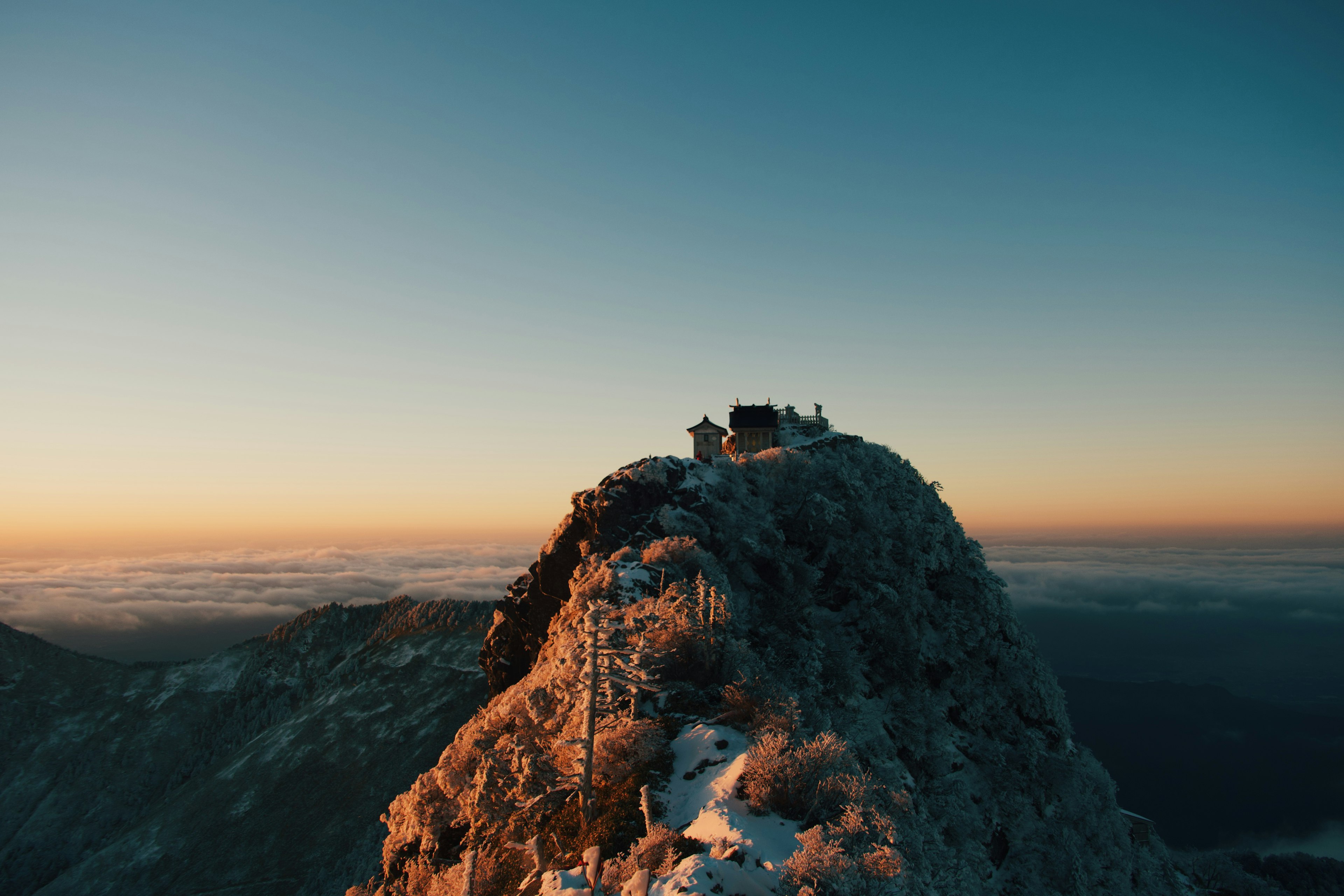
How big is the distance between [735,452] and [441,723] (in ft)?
486

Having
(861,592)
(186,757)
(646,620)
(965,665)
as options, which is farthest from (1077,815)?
(186,757)

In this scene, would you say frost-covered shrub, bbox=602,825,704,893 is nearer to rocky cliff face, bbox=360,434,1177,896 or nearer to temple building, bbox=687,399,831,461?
rocky cliff face, bbox=360,434,1177,896

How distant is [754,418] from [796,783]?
200ft

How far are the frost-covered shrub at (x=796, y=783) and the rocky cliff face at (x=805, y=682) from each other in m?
0.42

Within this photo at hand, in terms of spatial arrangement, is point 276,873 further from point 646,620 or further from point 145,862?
point 646,620

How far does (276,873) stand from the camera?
133 m

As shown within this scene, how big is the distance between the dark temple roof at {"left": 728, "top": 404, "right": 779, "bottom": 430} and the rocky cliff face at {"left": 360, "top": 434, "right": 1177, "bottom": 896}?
337 inches

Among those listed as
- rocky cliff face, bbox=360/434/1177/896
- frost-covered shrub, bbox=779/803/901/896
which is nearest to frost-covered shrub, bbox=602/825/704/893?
rocky cliff face, bbox=360/434/1177/896

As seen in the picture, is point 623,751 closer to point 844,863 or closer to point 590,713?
point 590,713

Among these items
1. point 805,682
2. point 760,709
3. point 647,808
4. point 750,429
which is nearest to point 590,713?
point 647,808

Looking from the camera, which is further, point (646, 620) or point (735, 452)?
point (735, 452)

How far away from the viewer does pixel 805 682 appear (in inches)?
1650

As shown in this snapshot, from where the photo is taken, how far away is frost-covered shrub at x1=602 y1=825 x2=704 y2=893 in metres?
15.6

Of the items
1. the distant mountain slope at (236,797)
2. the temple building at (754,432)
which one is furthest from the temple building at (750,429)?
the distant mountain slope at (236,797)
